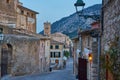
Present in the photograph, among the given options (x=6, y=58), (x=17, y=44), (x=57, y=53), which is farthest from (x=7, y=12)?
(x=57, y=53)

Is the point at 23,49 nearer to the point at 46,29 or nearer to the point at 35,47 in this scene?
the point at 35,47

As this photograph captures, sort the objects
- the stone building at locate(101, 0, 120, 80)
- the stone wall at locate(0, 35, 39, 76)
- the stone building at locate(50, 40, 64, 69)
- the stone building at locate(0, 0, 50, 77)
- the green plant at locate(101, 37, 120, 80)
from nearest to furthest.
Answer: the green plant at locate(101, 37, 120, 80)
the stone building at locate(101, 0, 120, 80)
the stone building at locate(0, 0, 50, 77)
the stone wall at locate(0, 35, 39, 76)
the stone building at locate(50, 40, 64, 69)

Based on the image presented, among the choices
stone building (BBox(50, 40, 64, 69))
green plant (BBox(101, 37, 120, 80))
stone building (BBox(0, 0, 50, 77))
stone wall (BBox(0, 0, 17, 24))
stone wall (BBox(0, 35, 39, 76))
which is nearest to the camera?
green plant (BBox(101, 37, 120, 80))

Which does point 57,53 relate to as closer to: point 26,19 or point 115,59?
point 26,19

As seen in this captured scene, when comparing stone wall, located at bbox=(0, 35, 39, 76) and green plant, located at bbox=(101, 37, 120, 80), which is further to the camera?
stone wall, located at bbox=(0, 35, 39, 76)

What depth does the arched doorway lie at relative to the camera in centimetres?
3166

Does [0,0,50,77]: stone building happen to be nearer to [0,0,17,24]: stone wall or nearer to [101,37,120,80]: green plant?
[0,0,17,24]: stone wall

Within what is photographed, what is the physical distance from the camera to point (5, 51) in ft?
110

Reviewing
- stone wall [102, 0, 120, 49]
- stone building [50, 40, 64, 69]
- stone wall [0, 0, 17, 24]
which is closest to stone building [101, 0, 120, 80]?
stone wall [102, 0, 120, 49]

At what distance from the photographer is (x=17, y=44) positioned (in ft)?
122

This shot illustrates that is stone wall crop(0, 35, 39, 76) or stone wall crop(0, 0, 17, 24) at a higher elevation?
stone wall crop(0, 0, 17, 24)

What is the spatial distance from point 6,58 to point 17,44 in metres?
4.12

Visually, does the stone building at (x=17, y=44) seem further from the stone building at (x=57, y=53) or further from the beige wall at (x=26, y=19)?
the stone building at (x=57, y=53)

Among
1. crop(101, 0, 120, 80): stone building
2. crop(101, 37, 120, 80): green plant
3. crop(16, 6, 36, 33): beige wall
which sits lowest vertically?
crop(101, 37, 120, 80): green plant
